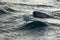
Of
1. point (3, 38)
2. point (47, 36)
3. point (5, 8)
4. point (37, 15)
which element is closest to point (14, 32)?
point (3, 38)

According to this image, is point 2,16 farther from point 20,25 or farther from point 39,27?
point 39,27

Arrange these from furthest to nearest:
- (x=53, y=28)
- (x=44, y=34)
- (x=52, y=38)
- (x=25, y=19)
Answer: (x=25, y=19) → (x=53, y=28) → (x=44, y=34) → (x=52, y=38)

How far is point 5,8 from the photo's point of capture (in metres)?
9.02

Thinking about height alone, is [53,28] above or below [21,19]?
below

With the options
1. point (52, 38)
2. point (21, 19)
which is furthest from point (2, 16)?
point (52, 38)

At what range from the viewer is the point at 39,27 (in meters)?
6.43

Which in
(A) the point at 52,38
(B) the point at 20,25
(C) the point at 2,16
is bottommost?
(A) the point at 52,38

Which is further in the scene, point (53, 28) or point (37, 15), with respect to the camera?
point (37, 15)

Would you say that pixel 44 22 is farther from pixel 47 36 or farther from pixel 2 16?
pixel 2 16

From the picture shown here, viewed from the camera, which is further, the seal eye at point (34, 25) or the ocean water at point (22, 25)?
the seal eye at point (34, 25)

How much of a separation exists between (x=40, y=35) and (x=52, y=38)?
0.43m

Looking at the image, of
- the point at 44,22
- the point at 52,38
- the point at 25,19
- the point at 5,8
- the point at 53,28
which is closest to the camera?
the point at 52,38

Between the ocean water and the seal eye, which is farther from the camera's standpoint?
the seal eye

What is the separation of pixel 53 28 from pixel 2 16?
238 cm
